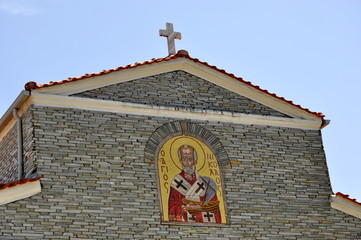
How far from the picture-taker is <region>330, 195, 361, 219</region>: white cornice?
64.7 ft

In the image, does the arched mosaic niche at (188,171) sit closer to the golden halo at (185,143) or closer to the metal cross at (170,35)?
the golden halo at (185,143)

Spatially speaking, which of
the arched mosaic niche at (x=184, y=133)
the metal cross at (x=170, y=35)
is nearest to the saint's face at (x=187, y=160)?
the arched mosaic niche at (x=184, y=133)

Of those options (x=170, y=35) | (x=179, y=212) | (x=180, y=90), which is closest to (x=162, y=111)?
(x=180, y=90)

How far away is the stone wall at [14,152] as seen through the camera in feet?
57.1

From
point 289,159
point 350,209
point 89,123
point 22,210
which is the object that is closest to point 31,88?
point 89,123

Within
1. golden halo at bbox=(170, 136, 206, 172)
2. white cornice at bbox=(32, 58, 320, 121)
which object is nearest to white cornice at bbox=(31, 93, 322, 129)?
white cornice at bbox=(32, 58, 320, 121)

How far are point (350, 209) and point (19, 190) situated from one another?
8.05 m

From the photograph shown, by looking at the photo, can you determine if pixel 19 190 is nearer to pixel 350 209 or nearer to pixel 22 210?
pixel 22 210

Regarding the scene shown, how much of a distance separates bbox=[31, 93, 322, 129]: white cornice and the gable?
0.61 ft

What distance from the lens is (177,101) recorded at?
19.3 meters

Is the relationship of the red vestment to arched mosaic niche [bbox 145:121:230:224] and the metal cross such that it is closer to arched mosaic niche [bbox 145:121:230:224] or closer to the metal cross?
arched mosaic niche [bbox 145:121:230:224]

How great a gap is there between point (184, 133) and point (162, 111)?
A: 0.71m

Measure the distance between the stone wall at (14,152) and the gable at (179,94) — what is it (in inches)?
51.5

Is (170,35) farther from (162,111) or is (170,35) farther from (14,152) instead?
(14,152)
